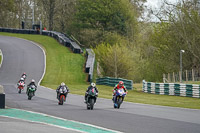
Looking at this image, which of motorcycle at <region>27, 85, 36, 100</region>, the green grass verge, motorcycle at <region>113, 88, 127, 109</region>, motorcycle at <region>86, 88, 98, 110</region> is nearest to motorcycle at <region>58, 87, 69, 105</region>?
motorcycle at <region>86, 88, 98, 110</region>

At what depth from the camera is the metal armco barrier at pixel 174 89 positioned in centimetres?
3139

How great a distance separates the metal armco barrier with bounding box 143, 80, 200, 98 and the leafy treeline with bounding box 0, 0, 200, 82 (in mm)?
14095

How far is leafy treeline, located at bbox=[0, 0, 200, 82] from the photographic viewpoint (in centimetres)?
5225

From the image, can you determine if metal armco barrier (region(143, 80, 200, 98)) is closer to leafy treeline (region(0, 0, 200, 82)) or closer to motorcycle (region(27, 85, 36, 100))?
motorcycle (region(27, 85, 36, 100))

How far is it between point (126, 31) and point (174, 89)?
48.8 meters

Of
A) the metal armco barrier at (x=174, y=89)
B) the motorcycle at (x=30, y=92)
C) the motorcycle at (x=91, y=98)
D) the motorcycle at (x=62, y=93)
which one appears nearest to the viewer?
the motorcycle at (x=91, y=98)

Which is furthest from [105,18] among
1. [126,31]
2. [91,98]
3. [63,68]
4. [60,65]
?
[91,98]

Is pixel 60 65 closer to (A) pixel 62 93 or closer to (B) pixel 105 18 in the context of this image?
(B) pixel 105 18

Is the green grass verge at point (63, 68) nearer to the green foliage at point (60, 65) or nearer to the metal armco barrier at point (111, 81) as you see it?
the green foliage at point (60, 65)

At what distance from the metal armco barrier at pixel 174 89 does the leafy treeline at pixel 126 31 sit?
46.2ft

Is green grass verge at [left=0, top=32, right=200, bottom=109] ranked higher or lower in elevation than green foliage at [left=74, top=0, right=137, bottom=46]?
lower

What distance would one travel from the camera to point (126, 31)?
268ft

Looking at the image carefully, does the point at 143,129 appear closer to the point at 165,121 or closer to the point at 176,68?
the point at 165,121

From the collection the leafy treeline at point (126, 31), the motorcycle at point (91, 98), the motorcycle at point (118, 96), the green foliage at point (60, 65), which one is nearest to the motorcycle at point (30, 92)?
the motorcycle at point (91, 98)
